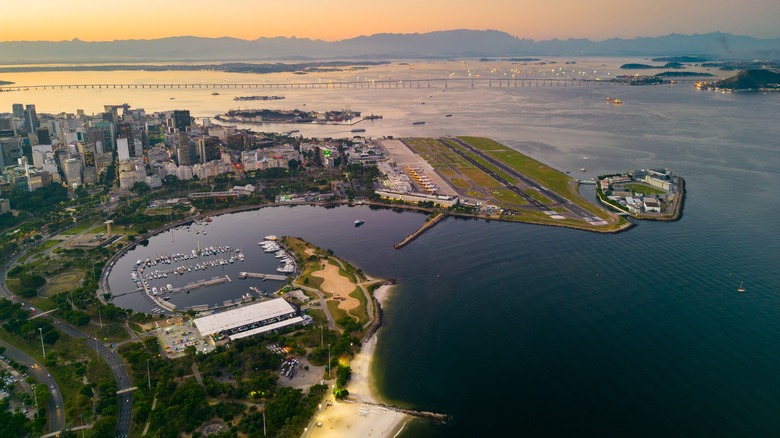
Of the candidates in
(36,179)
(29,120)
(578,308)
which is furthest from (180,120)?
(578,308)

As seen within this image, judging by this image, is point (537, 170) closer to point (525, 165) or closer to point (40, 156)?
point (525, 165)

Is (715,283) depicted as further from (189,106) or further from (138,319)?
(189,106)

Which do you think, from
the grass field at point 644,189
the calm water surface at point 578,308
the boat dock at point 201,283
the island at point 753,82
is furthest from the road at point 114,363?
the island at point 753,82

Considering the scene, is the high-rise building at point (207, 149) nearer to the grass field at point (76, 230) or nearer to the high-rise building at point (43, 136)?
the grass field at point (76, 230)

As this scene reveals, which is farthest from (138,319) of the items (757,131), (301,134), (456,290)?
(757,131)

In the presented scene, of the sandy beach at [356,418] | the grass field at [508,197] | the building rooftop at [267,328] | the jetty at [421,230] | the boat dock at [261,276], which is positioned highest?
the grass field at [508,197]
